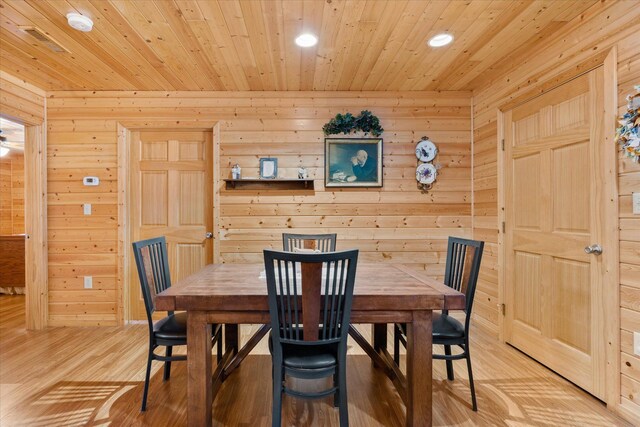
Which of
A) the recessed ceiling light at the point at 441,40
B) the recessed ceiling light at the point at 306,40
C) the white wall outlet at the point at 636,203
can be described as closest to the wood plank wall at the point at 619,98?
the white wall outlet at the point at 636,203

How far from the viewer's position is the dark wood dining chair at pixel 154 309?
1881mm

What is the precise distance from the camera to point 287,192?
139 inches

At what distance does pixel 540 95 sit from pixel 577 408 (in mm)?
2290

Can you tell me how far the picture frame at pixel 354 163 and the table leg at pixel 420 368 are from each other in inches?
81.7

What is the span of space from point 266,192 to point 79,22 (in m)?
2.04

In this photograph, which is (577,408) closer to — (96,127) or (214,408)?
(214,408)

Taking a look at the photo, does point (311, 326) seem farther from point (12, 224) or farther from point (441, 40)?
A: point (12, 224)

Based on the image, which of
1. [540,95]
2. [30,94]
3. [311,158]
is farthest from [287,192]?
[30,94]

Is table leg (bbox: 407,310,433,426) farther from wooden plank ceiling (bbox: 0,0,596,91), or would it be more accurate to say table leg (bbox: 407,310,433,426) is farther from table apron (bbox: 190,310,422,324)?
wooden plank ceiling (bbox: 0,0,596,91)

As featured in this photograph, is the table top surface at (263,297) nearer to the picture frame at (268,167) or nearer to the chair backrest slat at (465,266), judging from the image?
the chair backrest slat at (465,266)

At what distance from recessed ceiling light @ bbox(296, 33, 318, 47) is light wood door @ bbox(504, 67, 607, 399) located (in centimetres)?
191

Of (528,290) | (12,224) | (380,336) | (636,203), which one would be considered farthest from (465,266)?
(12,224)

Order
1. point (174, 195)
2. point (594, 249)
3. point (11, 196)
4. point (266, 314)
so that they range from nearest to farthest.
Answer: point (266, 314) < point (594, 249) < point (174, 195) < point (11, 196)

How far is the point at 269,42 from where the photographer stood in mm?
2488
